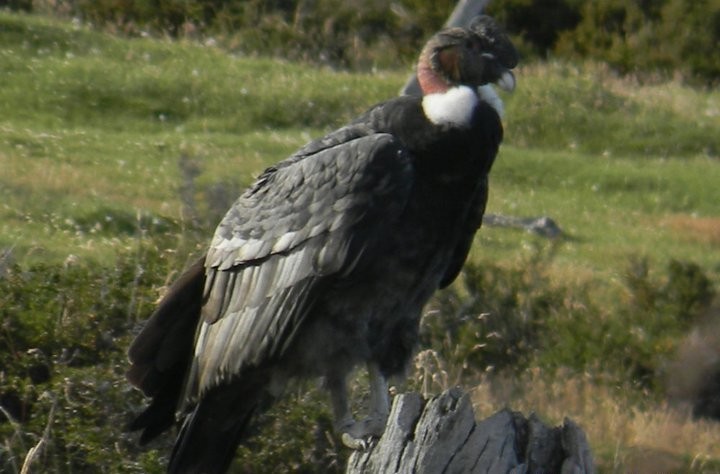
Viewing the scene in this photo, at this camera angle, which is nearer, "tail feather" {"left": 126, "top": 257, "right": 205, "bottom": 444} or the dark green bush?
"tail feather" {"left": 126, "top": 257, "right": 205, "bottom": 444}

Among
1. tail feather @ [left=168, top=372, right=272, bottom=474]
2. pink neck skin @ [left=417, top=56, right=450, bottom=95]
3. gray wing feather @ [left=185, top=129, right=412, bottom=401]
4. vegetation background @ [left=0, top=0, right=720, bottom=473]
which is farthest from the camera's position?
vegetation background @ [left=0, top=0, right=720, bottom=473]

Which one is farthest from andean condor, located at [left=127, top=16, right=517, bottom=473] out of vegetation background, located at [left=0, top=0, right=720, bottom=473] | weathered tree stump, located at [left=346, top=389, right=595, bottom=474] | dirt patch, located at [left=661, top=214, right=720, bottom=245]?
dirt patch, located at [left=661, top=214, right=720, bottom=245]

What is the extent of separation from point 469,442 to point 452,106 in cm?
165

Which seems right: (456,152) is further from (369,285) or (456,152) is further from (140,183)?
(140,183)

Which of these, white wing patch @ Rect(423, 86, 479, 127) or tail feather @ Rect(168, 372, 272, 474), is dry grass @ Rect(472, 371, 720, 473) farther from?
white wing patch @ Rect(423, 86, 479, 127)

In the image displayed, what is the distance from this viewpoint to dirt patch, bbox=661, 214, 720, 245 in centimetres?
1681

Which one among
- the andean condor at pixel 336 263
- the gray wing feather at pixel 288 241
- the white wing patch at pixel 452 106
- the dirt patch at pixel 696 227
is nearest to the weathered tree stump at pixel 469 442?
the andean condor at pixel 336 263

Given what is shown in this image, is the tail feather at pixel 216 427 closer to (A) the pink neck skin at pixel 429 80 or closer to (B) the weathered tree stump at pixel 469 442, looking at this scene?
(A) the pink neck skin at pixel 429 80

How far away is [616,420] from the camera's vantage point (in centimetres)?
1127

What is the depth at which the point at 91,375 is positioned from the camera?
803 cm

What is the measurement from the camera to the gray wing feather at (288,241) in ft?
20.2

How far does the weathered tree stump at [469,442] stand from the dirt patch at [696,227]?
12.0m

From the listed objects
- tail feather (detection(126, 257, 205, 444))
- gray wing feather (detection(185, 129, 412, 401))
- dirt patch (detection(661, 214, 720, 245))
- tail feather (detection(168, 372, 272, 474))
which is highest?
gray wing feather (detection(185, 129, 412, 401))

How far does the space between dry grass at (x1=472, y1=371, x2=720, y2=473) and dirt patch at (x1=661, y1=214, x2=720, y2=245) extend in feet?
15.8
